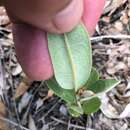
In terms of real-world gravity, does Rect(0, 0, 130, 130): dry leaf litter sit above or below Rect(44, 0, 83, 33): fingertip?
below

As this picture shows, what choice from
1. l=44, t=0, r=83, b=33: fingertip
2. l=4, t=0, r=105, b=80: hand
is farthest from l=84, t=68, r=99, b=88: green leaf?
l=44, t=0, r=83, b=33: fingertip

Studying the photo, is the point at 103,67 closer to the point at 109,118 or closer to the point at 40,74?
the point at 109,118

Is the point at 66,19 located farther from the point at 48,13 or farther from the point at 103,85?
the point at 103,85

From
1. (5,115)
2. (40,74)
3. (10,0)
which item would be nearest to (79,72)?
(40,74)

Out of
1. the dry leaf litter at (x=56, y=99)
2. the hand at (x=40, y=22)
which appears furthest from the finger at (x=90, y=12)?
the dry leaf litter at (x=56, y=99)

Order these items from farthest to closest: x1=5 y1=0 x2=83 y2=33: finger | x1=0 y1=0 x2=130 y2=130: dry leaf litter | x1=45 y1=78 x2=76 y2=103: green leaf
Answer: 1. x1=0 y1=0 x2=130 y2=130: dry leaf litter
2. x1=45 y1=78 x2=76 y2=103: green leaf
3. x1=5 y1=0 x2=83 y2=33: finger

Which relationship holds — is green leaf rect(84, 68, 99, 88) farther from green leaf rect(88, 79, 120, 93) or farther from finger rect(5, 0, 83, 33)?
finger rect(5, 0, 83, 33)
